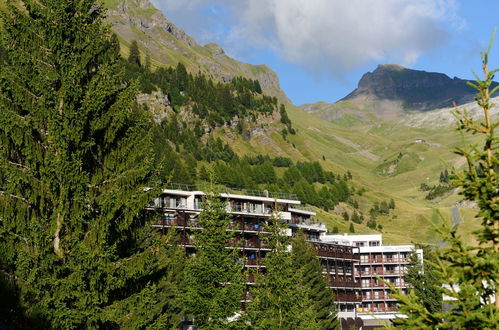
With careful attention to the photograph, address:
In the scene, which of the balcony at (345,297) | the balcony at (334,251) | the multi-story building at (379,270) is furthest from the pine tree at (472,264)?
the multi-story building at (379,270)

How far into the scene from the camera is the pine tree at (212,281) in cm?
4306

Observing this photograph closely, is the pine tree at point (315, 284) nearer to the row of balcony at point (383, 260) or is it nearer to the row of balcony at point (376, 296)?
the row of balcony at point (376, 296)

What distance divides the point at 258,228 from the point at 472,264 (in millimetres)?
101401

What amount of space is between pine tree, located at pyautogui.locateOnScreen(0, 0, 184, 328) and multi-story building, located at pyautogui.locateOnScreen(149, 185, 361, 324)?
6750cm

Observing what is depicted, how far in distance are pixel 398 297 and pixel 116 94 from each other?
605 inches

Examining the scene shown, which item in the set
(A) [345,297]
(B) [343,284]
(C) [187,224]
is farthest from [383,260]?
(C) [187,224]

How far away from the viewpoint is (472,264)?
1602 centimetres

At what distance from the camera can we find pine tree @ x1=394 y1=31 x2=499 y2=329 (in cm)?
1566

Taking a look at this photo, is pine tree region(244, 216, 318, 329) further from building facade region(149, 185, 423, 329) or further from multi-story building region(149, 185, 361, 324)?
multi-story building region(149, 185, 361, 324)

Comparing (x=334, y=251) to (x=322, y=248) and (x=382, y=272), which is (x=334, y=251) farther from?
(x=382, y=272)

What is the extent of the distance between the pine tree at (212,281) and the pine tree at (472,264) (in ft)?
90.3

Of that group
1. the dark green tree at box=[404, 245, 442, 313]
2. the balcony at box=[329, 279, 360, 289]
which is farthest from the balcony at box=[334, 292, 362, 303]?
the dark green tree at box=[404, 245, 442, 313]

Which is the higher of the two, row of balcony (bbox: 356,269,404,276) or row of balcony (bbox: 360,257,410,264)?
row of balcony (bbox: 360,257,410,264)

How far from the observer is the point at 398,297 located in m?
16.3
